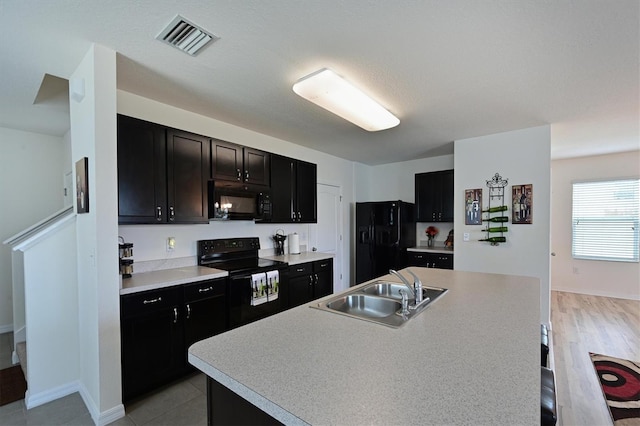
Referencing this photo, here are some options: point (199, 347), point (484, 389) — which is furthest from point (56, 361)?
point (484, 389)

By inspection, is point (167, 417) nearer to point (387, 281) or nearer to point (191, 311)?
point (191, 311)

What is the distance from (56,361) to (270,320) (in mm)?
2079

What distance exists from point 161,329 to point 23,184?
324 cm

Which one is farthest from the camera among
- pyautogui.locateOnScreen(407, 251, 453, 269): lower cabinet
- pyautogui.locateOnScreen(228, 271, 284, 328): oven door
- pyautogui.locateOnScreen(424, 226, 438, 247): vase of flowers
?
pyautogui.locateOnScreen(424, 226, 438, 247): vase of flowers

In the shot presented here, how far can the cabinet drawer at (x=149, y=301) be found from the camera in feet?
6.74

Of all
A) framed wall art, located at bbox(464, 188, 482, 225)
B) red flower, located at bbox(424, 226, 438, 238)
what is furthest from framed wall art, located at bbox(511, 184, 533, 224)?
red flower, located at bbox(424, 226, 438, 238)

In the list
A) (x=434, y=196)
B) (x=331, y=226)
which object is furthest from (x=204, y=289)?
(x=434, y=196)

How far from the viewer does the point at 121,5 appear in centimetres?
152

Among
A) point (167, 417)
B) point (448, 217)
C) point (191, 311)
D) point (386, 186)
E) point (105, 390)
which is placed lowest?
point (167, 417)

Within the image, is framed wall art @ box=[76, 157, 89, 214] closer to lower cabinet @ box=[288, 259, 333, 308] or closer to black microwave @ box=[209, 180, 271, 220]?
black microwave @ box=[209, 180, 271, 220]

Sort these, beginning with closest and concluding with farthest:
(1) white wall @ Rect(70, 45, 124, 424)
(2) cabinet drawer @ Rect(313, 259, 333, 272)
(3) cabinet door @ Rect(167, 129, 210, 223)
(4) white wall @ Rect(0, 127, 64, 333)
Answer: (1) white wall @ Rect(70, 45, 124, 424), (3) cabinet door @ Rect(167, 129, 210, 223), (4) white wall @ Rect(0, 127, 64, 333), (2) cabinet drawer @ Rect(313, 259, 333, 272)

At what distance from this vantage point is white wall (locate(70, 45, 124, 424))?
189 cm

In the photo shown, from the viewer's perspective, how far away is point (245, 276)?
9.31ft

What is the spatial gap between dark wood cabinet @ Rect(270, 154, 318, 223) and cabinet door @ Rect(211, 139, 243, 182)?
0.52 meters
